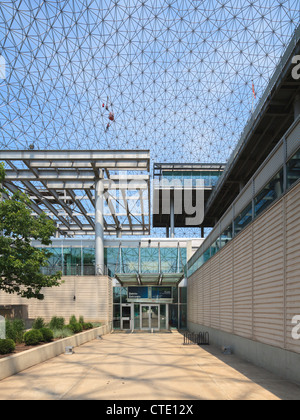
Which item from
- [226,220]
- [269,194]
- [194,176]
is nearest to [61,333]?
[226,220]

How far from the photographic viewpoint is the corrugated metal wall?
11945 mm

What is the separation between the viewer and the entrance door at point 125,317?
147ft

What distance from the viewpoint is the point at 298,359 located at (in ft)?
36.8

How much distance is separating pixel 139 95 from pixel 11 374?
127ft

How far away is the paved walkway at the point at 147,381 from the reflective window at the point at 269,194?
572 cm

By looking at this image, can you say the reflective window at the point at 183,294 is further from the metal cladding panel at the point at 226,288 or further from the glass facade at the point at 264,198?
the metal cladding panel at the point at 226,288

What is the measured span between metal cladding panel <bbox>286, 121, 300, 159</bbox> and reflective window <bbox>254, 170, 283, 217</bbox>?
1.15m

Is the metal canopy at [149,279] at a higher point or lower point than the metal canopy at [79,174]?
lower

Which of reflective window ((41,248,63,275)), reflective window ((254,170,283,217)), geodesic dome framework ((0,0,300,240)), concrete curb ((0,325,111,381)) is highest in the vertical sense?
geodesic dome framework ((0,0,300,240))

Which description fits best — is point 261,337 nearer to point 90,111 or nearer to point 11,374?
point 11,374

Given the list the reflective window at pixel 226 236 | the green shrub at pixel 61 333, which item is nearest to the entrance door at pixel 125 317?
the green shrub at pixel 61 333

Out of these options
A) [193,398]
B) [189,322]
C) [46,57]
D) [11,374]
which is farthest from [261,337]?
[46,57]

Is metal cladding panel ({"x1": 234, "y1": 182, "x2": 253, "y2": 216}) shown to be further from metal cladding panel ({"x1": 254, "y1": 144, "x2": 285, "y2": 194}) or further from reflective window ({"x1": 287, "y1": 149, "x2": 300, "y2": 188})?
reflective window ({"x1": 287, "y1": 149, "x2": 300, "y2": 188})

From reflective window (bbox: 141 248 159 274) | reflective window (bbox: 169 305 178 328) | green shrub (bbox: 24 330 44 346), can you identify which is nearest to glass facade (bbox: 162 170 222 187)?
reflective window (bbox: 141 248 159 274)
